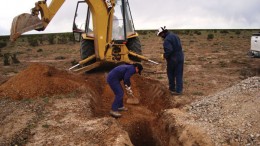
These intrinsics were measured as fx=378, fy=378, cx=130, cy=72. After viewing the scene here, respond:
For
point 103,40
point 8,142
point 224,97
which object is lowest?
point 8,142

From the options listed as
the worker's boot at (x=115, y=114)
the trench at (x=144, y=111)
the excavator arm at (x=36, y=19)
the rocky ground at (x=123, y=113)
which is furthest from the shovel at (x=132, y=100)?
the excavator arm at (x=36, y=19)

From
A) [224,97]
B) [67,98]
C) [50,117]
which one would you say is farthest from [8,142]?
[224,97]

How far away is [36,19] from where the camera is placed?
1041cm

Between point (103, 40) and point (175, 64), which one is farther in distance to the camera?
point (103, 40)

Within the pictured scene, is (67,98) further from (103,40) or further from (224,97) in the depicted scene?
(224,97)

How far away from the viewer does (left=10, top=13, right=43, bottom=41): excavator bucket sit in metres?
9.80

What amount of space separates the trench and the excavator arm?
9.01 ft

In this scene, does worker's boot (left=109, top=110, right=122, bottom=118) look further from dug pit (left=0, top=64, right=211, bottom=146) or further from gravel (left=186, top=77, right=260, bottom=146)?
gravel (left=186, top=77, right=260, bottom=146)

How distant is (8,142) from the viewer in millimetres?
7625

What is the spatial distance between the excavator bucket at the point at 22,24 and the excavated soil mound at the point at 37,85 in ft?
5.20

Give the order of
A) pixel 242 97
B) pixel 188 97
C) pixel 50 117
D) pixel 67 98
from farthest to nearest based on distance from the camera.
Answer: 1. pixel 188 97
2. pixel 67 98
3. pixel 50 117
4. pixel 242 97

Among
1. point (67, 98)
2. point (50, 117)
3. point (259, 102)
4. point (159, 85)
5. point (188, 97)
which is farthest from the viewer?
point (159, 85)

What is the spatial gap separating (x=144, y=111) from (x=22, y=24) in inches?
157

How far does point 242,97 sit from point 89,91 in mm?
4610
